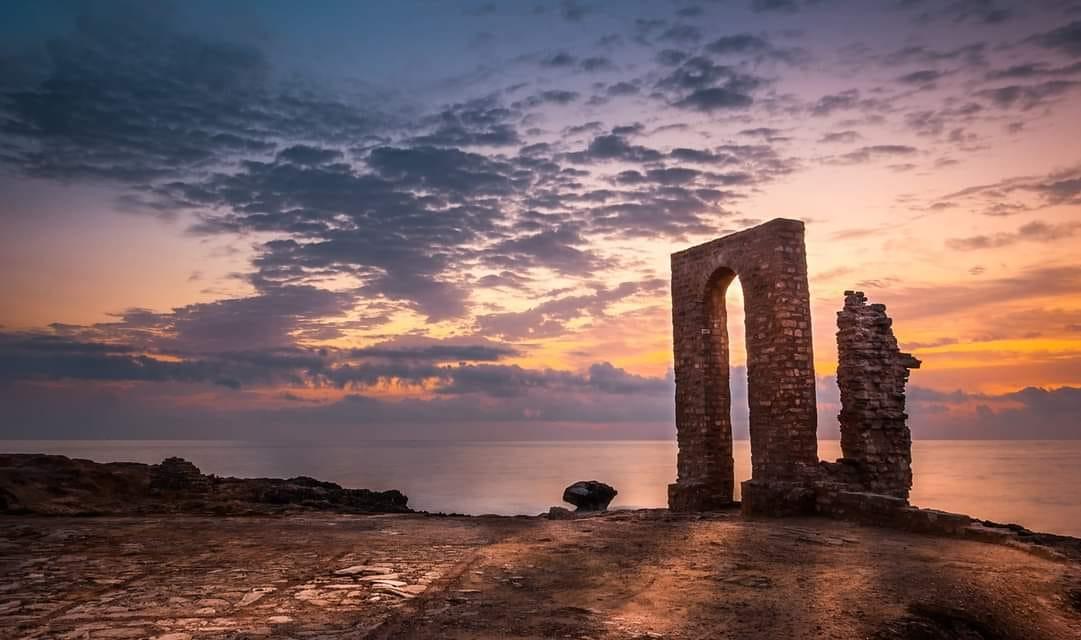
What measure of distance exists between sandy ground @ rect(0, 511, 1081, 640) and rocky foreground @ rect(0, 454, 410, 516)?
4348 millimetres

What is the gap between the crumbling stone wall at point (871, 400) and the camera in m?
14.0

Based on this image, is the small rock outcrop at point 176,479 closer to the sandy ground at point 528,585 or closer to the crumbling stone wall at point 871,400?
the sandy ground at point 528,585

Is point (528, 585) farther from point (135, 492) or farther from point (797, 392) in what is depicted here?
point (135, 492)

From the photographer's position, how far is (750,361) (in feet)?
47.0

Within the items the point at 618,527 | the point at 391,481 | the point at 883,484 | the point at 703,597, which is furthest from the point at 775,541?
the point at 391,481

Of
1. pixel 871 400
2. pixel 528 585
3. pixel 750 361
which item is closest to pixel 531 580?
pixel 528 585

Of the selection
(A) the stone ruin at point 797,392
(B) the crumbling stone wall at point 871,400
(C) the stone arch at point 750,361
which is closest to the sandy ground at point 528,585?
(A) the stone ruin at point 797,392

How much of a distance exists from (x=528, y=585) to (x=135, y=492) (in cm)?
1543

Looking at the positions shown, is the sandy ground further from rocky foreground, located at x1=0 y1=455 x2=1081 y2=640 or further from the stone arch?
the stone arch

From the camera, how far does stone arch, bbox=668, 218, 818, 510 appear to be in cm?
1359

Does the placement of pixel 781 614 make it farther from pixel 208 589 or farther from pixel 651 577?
pixel 208 589

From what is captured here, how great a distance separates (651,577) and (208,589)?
4.15 m

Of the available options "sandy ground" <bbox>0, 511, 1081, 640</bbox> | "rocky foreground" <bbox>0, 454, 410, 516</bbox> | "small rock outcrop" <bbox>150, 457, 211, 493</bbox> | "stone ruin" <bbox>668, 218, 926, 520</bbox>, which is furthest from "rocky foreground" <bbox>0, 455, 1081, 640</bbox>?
"small rock outcrop" <bbox>150, 457, 211, 493</bbox>

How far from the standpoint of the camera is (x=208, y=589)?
Result: 21.0ft
